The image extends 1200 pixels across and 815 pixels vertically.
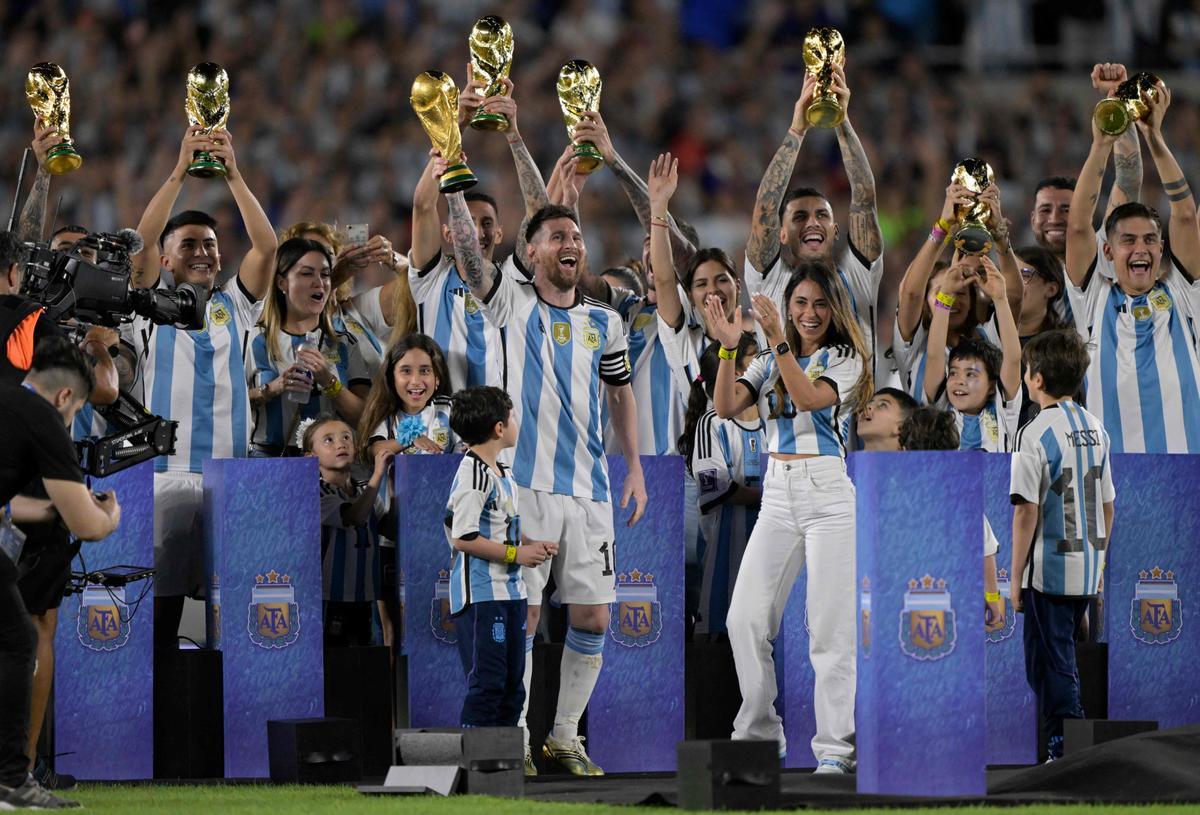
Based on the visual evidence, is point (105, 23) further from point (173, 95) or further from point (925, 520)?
point (925, 520)

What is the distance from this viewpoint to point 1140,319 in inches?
302

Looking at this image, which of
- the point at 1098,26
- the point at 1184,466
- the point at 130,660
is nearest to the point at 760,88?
the point at 1098,26

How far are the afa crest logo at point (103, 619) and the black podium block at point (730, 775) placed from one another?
104 inches

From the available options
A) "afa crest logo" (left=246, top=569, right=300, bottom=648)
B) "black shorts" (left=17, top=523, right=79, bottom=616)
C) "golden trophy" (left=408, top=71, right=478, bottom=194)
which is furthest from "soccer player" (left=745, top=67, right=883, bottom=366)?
"black shorts" (left=17, top=523, right=79, bottom=616)

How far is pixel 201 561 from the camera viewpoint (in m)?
7.28

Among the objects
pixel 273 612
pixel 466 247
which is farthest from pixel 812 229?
pixel 273 612

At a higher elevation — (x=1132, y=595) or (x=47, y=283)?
(x=47, y=283)

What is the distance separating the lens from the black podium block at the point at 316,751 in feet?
21.1

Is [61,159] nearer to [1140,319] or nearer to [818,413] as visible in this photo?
[818,413]

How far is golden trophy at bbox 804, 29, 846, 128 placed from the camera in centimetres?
776

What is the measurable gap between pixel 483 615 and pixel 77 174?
22.5 ft

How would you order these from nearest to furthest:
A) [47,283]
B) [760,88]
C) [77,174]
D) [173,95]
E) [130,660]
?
[47,283] → [130,660] → [77,174] → [173,95] → [760,88]

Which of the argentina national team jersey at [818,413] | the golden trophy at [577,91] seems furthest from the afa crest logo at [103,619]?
the golden trophy at [577,91]

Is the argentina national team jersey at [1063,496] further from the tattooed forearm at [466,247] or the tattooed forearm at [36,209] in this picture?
the tattooed forearm at [36,209]
